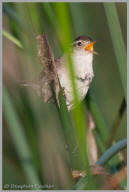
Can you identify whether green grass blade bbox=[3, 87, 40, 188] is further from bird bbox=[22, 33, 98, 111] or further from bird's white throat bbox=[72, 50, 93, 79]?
bird's white throat bbox=[72, 50, 93, 79]

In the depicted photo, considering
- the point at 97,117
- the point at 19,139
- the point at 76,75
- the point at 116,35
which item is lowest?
the point at 19,139

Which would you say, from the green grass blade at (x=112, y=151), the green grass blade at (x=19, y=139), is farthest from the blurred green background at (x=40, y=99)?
the green grass blade at (x=112, y=151)

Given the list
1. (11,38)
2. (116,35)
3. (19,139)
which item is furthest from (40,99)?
(116,35)

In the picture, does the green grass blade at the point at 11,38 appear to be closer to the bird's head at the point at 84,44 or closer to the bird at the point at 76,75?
the bird at the point at 76,75

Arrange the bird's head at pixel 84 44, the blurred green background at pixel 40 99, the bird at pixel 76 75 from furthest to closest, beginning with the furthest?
the bird's head at pixel 84 44, the blurred green background at pixel 40 99, the bird at pixel 76 75

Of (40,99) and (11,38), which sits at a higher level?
(11,38)

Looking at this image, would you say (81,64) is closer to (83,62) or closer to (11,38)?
(83,62)

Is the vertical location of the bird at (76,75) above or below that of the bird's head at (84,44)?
below

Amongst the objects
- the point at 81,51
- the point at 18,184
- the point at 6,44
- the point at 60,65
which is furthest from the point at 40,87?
the point at 6,44

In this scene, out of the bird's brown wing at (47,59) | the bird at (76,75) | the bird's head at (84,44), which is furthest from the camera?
the bird's head at (84,44)
